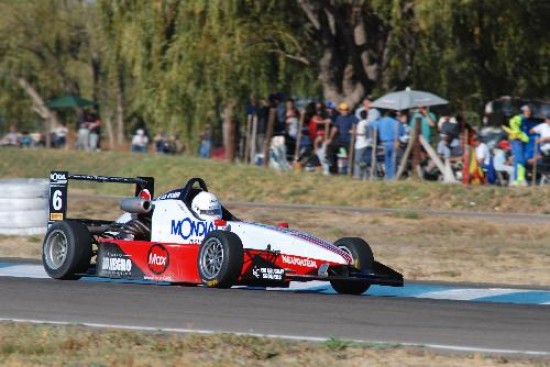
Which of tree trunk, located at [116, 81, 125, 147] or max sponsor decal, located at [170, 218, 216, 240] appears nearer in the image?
max sponsor decal, located at [170, 218, 216, 240]

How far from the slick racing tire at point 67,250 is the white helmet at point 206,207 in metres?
1.15

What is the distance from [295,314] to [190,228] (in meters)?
2.76

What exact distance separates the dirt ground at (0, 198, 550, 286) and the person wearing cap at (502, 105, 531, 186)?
2845 millimetres

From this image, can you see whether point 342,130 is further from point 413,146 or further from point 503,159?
point 503,159

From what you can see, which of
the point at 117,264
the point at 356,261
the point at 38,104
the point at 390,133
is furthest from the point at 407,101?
the point at 38,104

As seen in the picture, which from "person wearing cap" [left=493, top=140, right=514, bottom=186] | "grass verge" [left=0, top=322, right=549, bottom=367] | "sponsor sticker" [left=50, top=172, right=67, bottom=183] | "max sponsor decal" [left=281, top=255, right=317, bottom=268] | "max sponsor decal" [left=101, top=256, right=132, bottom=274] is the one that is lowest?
"grass verge" [left=0, top=322, right=549, bottom=367]

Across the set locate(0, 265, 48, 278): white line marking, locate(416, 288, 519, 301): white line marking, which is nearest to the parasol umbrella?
locate(0, 265, 48, 278): white line marking

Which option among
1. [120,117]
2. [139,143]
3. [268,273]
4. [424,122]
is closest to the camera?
[268,273]

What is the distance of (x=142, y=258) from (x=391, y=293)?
2.36m

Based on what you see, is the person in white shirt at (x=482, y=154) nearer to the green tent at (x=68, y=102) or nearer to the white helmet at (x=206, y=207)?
the white helmet at (x=206, y=207)

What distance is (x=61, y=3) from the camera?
48.9 m

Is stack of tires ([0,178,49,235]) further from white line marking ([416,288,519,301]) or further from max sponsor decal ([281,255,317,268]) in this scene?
white line marking ([416,288,519,301])

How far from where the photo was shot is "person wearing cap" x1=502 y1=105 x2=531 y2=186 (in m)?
23.6

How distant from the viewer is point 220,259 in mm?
12047
